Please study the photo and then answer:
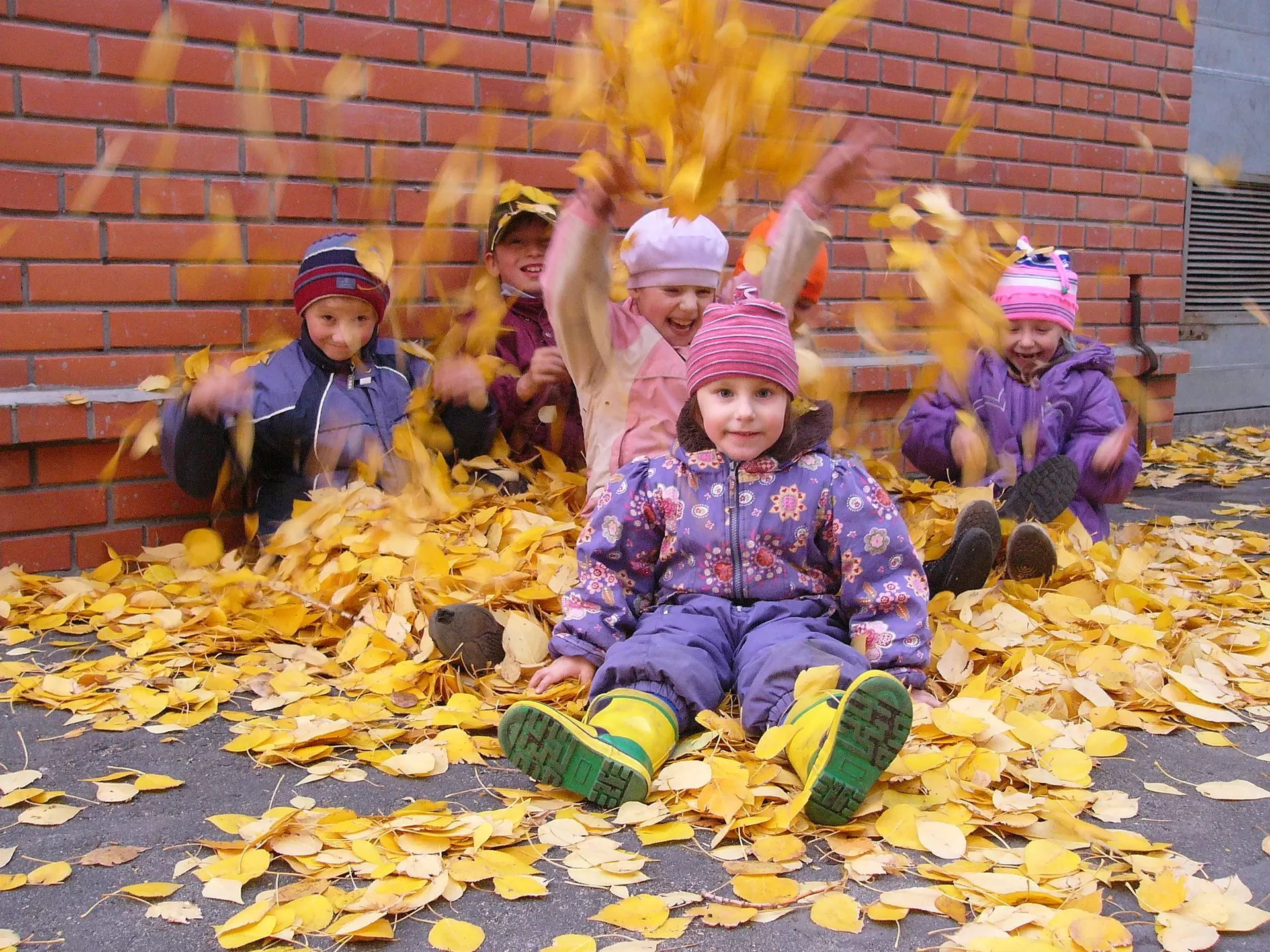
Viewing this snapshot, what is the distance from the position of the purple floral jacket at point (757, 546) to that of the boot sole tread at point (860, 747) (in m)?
0.52

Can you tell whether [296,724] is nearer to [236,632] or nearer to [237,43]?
Answer: [236,632]

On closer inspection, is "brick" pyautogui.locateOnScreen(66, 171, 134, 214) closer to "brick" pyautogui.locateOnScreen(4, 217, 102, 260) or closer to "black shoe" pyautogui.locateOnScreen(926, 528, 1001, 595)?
"brick" pyautogui.locateOnScreen(4, 217, 102, 260)

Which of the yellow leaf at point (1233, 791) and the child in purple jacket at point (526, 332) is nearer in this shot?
the yellow leaf at point (1233, 791)

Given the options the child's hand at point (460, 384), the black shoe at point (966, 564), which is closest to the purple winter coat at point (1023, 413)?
the black shoe at point (966, 564)

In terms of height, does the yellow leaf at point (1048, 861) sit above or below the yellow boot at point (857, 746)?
below

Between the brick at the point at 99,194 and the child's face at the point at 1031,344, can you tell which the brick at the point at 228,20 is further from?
the child's face at the point at 1031,344

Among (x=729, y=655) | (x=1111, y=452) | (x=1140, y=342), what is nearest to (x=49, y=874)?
(x=729, y=655)

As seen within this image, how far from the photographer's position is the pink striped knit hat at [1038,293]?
4094 mm

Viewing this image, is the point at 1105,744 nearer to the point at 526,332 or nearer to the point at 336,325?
the point at 526,332

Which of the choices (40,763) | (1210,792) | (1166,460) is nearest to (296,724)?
(40,763)

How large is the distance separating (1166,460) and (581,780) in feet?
16.4

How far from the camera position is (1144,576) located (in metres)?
3.62

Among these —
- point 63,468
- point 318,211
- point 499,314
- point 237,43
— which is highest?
point 237,43

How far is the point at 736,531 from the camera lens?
2.62 meters
